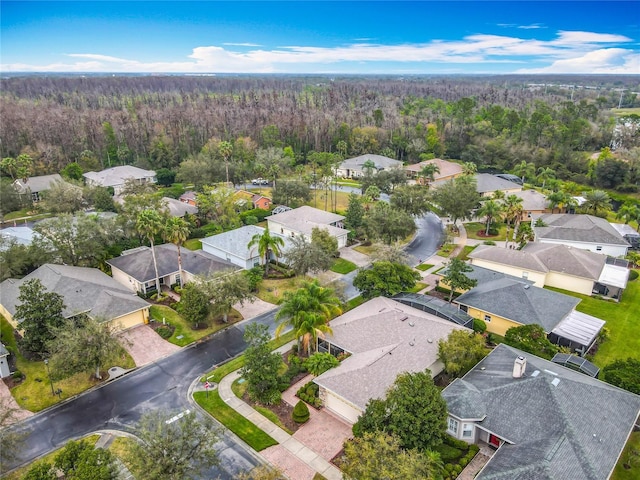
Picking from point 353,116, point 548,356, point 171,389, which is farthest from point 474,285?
point 353,116

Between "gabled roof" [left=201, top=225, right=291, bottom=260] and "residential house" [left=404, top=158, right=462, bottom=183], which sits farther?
"residential house" [left=404, top=158, right=462, bottom=183]

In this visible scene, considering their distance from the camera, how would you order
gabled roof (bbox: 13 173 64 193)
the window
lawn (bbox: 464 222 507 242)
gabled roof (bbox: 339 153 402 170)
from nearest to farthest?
the window, lawn (bbox: 464 222 507 242), gabled roof (bbox: 13 173 64 193), gabled roof (bbox: 339 153 402 170)

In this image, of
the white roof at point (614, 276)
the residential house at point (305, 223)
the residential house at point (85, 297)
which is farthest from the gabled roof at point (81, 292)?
the white roof at point (614, 276)

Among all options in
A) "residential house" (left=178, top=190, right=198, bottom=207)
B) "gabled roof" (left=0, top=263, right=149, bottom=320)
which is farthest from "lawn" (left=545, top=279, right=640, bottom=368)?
"residential house" (left=178, top=190, right=198, bottom=207)

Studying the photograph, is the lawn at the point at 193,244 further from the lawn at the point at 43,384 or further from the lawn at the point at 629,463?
the lawn at the point at 629,463

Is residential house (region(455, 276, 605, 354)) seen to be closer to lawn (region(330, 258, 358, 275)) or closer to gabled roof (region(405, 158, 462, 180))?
lawn (region(330, 258, 358, 275))

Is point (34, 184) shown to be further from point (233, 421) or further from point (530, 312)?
point (530, 312)
